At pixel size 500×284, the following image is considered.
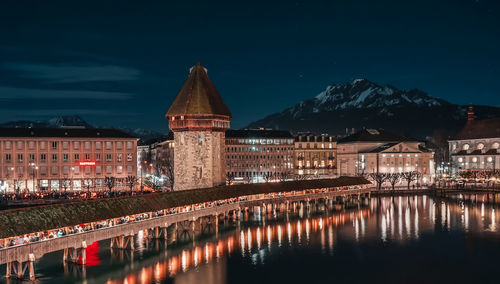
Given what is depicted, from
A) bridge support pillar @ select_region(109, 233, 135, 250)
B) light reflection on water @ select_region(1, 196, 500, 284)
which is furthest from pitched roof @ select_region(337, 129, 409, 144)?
bridge support pillar @ select_region(109, 233, 135, 250)

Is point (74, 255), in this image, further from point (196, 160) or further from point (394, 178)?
point (394, 178)

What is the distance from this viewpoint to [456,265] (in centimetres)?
3822

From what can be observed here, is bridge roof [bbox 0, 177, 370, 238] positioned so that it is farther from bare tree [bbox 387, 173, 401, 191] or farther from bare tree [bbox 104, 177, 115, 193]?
bare tree [bbox 387, 173, 401, 191]

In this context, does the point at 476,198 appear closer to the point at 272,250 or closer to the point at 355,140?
the point at 355,140

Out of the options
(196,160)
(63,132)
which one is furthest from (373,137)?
(63,132)

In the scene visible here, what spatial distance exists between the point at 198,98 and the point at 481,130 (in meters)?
76.3

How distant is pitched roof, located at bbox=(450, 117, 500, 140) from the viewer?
11156cm

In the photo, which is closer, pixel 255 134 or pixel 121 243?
pixel 121 243

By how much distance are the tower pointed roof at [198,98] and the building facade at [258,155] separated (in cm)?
3977

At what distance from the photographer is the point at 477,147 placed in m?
114

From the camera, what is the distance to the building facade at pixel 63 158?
2992 inches

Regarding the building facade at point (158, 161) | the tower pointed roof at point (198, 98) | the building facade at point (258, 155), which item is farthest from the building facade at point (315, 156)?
the tower pointed roof at point (198, 98)

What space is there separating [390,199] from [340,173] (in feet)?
97.2

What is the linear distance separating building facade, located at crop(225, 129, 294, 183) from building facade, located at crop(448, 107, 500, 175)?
36968 millimetres
